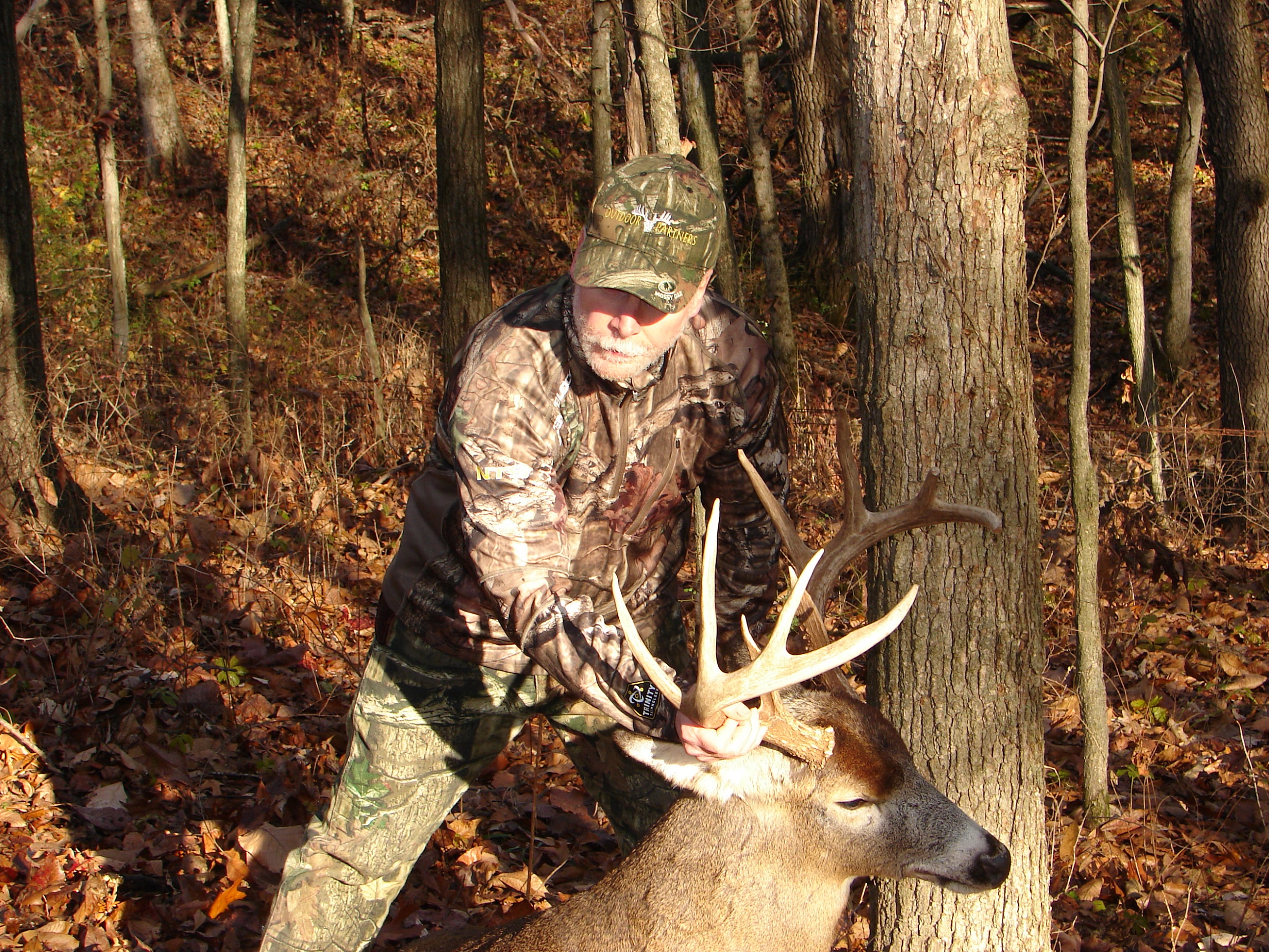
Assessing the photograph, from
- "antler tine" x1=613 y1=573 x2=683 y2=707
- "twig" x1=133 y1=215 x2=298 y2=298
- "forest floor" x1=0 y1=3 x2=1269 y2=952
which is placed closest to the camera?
"antler tine" x1=613 y1=573 x2=683 y2=707

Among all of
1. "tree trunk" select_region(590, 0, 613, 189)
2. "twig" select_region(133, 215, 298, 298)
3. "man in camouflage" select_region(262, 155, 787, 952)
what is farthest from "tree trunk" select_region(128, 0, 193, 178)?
"man in camouflage" select_region(262, 155, 787, 952)

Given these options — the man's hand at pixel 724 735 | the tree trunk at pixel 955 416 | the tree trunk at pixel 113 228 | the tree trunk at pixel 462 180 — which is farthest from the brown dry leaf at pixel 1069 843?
the tree trunk at pixel 113 228

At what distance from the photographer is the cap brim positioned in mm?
2926

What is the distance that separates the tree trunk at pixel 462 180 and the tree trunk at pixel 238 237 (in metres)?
1.50

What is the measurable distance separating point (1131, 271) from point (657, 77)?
345 cm

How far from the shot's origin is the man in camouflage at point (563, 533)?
2.96m

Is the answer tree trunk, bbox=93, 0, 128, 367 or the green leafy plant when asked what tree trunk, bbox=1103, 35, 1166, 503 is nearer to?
the green leafy plant

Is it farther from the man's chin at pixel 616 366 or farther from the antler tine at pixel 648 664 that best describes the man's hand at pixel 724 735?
the man's chin at pixel 616 366

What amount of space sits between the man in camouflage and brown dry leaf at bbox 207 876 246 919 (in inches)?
40.4

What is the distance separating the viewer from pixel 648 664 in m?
2.56

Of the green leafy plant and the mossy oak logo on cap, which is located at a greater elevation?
the mossy oak logo on cap

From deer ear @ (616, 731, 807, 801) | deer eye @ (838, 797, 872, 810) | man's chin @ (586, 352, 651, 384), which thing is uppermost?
man's chin @ (586, 352, 651, 384)

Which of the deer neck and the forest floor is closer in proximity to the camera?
the deer neck

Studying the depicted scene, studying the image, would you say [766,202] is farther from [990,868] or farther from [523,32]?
[990,868]
